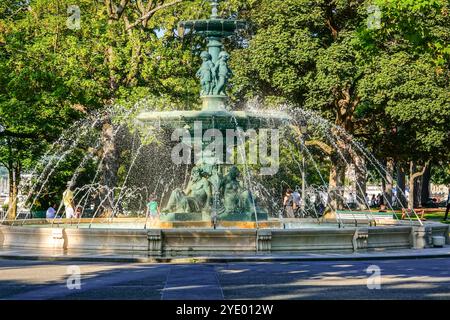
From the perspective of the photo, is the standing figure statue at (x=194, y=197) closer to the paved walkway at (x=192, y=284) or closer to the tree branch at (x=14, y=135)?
the paved walkway at (x=192, y=284)

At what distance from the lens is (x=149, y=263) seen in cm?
1861

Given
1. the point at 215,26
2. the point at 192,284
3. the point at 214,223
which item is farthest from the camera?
the point at 215,26

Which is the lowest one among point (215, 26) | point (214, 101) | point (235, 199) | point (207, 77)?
point (235, 199)

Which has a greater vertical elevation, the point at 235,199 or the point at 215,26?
the point at 215,26

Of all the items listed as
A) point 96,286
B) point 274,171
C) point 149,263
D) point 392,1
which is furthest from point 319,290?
point 274,171

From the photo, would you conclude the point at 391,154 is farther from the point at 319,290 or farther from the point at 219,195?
the point at 319,290

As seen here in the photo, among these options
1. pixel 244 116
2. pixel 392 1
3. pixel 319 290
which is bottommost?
pixel 319 290

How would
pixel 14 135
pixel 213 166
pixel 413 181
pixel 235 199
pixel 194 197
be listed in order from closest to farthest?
pixel 235 199
pixel 194 197
pixel 213 166
pixel 14 135
pixel 413 181

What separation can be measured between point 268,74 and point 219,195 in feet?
69.0

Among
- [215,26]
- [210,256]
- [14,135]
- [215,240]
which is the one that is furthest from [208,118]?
[14,135]

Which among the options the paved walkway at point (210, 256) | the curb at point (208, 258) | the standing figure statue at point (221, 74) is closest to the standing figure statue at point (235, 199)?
the standing figure statue at point (221, 74)

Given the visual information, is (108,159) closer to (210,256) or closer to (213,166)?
(213,166)

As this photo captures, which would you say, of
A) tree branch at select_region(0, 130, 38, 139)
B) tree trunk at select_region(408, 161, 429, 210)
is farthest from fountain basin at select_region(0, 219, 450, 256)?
tree trunk at select_region(408, 161, 429, 210)

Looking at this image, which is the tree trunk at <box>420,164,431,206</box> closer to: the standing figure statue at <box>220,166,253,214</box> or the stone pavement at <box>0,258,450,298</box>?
the standing figure statue at <box>220,166,253,214</box>
